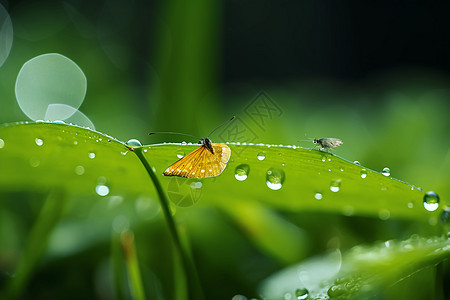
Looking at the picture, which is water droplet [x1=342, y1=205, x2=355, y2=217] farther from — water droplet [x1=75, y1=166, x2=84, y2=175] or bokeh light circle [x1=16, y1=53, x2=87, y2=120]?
bokeh light circle [x1=16, y1=53, x2=87, y2=120]

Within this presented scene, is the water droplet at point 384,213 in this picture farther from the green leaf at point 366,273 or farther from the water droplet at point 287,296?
the water droplet at point 287,296

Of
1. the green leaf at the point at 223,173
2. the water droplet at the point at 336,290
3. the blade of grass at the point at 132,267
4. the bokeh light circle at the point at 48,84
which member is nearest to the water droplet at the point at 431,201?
the green leaf at the point at 223,173

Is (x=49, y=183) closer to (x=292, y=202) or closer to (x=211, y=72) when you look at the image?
(x=292, y=202)

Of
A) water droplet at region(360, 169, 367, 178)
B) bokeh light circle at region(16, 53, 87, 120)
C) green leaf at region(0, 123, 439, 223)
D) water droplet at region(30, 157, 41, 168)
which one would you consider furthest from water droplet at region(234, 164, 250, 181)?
bokeh light circle at region(16, 53, 87, 120)

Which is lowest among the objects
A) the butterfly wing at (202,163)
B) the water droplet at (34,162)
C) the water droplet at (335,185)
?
the water droplet at (335,185)

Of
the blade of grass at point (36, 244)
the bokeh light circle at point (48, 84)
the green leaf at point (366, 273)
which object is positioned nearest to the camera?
the green leaf at point (366, 273)

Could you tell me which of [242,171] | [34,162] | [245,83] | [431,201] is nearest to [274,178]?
[242,171]

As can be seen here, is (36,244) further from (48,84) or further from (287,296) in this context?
(48,84)
